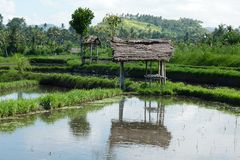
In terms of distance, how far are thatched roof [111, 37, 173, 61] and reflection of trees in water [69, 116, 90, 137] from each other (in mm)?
7860

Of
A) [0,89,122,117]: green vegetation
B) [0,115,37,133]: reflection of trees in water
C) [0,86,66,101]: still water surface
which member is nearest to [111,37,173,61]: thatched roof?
[0,89,122,117]: green vegetation

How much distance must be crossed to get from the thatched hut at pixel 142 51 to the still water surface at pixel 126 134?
4652mm

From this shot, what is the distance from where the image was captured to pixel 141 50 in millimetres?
27656

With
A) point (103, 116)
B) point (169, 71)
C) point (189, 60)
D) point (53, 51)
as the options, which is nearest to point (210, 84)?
point (169, 71)

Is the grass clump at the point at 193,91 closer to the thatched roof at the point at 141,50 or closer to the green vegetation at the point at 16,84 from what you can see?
the thatched roof at the point at 141,50

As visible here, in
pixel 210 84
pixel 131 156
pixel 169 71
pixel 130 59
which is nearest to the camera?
pixel 131 156

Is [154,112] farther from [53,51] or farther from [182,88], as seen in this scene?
[53,51]

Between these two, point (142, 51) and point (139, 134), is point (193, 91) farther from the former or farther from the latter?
point (139, 134)

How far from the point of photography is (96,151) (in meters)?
14.1

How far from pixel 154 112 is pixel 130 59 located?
6.27 m

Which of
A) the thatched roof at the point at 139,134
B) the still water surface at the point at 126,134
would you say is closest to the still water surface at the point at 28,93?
the still water surface at the point at 126,134

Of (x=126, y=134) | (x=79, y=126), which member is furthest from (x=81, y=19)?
(x=126, y=134)

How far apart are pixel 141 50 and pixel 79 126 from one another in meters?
10.6

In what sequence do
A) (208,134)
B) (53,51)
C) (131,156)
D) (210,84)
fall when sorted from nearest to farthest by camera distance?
(131,156) → (208,134) → (210,84) → (53,51)
